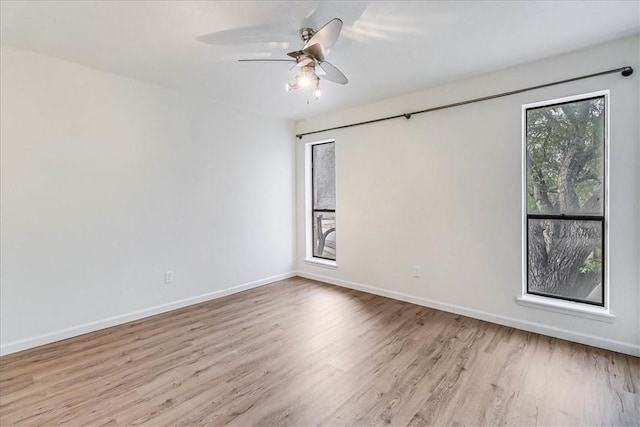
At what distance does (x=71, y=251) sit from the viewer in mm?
2861

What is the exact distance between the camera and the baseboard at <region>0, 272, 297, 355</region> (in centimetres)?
259

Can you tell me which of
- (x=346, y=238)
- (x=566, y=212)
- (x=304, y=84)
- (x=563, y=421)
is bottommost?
(x=563, y=421)

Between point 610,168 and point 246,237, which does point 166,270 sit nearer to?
point 246,237

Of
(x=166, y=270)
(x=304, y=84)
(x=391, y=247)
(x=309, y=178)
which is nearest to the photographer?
(x=304, y=84)

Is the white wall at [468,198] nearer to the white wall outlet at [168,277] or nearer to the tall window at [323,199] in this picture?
the tall window at [323,199]

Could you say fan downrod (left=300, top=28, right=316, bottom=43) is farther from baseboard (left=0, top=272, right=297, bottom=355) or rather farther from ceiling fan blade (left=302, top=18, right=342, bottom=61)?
baseboard (left=0, top=272, right=297, bottom=355)

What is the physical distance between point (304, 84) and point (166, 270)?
264cm

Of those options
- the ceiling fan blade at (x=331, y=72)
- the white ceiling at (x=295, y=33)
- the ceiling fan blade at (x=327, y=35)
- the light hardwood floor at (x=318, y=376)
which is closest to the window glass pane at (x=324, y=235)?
the light hardwood floor at (x=318, y=376)

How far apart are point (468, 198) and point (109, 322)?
3.99 metres

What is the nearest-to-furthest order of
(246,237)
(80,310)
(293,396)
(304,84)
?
(293,396)
(304,84)
(80,310)
(246,237)

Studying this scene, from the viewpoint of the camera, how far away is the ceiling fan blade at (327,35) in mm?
1841

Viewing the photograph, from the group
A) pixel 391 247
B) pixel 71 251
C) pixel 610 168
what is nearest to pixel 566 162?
pixel 610 168

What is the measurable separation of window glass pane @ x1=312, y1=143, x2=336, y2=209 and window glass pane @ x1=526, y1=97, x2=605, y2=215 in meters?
2.57

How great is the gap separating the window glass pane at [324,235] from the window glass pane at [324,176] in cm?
16
